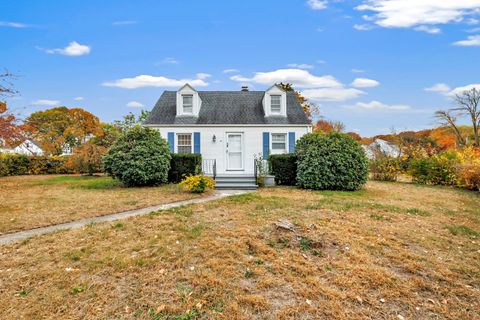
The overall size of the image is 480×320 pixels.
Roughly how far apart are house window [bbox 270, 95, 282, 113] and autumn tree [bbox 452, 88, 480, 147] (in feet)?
96.3

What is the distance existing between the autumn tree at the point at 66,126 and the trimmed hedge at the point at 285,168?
1107 inches

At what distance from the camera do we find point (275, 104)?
16062 millimetres

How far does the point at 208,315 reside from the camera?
2.81 m

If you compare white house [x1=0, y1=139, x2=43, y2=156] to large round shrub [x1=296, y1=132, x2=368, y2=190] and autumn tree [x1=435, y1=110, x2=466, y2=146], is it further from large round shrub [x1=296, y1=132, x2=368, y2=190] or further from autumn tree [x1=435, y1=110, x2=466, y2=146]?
autumn tree [x1=435, y1=110, x2=466, y2=146]

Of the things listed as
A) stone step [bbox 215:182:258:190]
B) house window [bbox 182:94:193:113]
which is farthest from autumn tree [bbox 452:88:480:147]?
house window [bbox 182:94:193:113]

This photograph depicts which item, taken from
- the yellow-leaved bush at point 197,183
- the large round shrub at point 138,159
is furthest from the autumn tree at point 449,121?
the large round shrub at point 138,159

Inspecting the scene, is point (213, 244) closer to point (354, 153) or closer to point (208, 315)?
point (208, 315)

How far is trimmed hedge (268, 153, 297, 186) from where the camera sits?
501 inches

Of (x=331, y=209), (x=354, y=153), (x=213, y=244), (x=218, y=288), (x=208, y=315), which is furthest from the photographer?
(x=354, y=153)

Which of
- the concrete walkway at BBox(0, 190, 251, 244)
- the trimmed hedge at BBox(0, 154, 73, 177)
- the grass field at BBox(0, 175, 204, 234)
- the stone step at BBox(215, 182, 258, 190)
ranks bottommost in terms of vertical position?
the concrete walkway at BBox(0, 190, 251, 244)

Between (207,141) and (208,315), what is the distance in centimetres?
1296

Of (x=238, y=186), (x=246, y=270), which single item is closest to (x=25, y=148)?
(x=238, y=186)

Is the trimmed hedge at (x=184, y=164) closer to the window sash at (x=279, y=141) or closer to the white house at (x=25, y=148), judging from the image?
the window sash at (x=279, y=141)

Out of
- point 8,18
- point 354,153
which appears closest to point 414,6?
point 354,153
